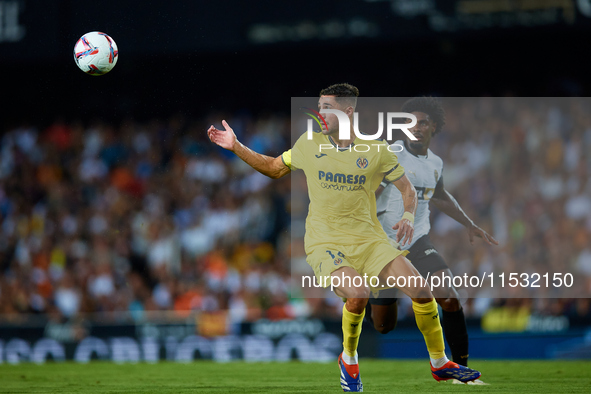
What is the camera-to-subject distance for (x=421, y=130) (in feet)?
26.0

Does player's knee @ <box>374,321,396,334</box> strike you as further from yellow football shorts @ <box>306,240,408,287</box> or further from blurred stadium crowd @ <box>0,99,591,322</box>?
blurred stadium crowd @ <box>0,99,591,322</box>

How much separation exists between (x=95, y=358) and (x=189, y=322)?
1.57 metres

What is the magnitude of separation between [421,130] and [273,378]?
298 centimetres

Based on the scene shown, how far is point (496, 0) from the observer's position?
11422 mm

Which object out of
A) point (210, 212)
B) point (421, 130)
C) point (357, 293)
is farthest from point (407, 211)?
point (210, 212)

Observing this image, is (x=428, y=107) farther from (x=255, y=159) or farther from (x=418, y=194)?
(x=255, y=159)

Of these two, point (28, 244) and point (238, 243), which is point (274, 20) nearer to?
Answer: point (238, 243)

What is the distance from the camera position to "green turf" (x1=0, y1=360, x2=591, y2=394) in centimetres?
676

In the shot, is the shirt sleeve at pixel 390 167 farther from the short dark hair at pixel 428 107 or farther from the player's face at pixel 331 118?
the short dark hair at pixel 428 107

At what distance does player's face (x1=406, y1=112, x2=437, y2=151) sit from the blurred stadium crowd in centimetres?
358

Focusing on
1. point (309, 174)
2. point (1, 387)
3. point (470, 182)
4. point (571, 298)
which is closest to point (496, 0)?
point (470, 182)

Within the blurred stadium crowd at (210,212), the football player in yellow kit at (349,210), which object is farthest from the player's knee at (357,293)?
the blurred stadium crowd at (210,212)

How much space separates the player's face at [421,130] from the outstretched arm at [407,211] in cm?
104

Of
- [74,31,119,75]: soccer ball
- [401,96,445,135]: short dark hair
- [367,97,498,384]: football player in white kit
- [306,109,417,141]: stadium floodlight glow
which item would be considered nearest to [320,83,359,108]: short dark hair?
[306,109,417,141]: stadium floodlight glow
